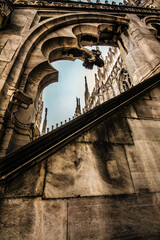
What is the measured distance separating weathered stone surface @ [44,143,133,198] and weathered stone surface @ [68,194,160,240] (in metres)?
0.08

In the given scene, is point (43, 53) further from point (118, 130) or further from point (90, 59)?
point (118, 130)

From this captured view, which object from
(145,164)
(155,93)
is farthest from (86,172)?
(155,93)

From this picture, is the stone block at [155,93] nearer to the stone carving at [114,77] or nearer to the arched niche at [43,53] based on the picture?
the arched niche at [43,53]

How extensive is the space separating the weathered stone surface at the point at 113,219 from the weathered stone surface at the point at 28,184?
0.97 ft

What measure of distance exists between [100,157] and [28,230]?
2.63ft

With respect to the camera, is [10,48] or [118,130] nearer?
[118,130]

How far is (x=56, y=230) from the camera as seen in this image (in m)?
0.80

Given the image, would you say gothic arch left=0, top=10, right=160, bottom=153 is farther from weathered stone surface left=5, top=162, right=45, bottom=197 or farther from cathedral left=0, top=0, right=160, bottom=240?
weathered stone surface left=5, top=162, right=45, bottom=197

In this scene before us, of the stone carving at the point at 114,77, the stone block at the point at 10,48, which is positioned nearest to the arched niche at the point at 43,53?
the stone block at the point at 10,48

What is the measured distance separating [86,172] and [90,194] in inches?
7.0

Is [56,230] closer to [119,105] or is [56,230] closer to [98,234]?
[98,234]

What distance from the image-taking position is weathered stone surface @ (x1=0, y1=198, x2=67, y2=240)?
75 cm

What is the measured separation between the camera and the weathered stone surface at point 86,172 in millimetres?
980

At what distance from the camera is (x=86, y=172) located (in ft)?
3.56
